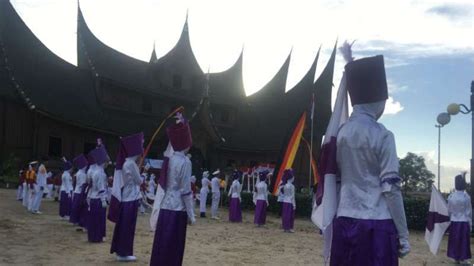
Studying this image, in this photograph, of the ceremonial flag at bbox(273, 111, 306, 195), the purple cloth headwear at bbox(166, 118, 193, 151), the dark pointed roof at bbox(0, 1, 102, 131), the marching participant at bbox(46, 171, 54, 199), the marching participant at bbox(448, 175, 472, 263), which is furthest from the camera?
the dark pointed roof at bbox(0, 1, 102, 131)

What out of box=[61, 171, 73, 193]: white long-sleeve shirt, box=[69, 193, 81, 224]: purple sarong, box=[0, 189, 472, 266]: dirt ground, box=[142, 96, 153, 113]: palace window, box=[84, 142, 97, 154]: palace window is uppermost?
box=[142, 96, 153, 113]: palace window

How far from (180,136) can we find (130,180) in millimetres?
2130

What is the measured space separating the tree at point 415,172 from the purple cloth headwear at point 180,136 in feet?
137

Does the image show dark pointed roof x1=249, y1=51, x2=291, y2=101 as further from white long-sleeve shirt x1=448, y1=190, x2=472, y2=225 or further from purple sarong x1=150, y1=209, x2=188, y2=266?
purple sarong x1=150, y1=209, x2=188, y2=266

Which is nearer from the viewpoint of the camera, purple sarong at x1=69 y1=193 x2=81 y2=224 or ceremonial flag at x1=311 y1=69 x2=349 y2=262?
ceremonial flag at x1=311 y1=69 x2=349 y2=262

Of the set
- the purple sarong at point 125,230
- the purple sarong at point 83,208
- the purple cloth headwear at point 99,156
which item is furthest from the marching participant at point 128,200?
the purple sarong at point 83,208

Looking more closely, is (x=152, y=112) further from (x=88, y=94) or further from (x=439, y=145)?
(x=439, y=145)

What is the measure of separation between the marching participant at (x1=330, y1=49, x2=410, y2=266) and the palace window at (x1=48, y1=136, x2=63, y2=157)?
2306cm

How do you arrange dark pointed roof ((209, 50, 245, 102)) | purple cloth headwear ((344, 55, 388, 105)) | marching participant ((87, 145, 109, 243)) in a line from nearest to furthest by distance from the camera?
1. purple cloth headwear ((344, 55, 388, 105))
2. marching participant ((87, 145, 109, 243))
3. dark pointed roof ((209, 50, 245, 102))

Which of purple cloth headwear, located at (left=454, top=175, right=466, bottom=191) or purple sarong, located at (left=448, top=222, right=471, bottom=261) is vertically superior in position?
purple cloth headwear, located at (left=454, top=175, right=466, bottom=191)

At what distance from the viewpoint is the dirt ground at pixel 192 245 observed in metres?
9.01

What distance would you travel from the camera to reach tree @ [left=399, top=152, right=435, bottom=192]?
1828 inches

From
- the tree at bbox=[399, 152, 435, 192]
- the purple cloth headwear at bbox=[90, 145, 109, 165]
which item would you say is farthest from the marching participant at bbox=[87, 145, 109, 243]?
the tree at bbox=[399, 152, 435, 192]

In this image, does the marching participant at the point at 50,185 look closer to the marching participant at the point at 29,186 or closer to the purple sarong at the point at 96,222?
the marching participant at the point at 29,186
